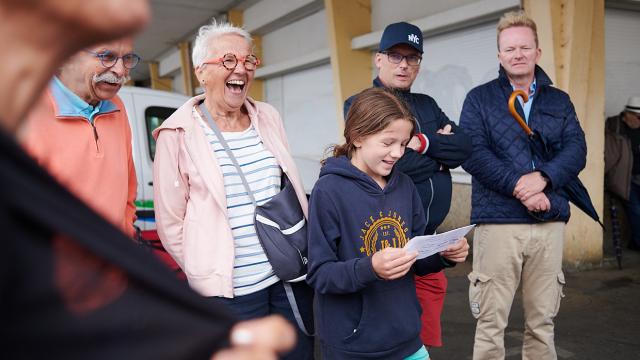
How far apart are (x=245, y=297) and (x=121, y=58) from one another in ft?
3.56

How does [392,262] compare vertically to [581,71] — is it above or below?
below

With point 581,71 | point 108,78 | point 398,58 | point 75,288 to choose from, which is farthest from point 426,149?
point 581,71

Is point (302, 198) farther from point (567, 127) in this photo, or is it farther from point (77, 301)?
point (77, 301)

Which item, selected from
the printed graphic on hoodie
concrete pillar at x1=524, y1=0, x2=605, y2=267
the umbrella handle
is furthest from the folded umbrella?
concrete pillar at x1=524, y1=0, x2=605, y2=267

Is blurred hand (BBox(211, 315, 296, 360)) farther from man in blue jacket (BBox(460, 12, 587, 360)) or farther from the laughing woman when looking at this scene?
man in blue jacket (BBox(460, 12, 587, 360))

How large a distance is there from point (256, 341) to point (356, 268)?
4.18ft

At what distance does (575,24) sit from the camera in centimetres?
531

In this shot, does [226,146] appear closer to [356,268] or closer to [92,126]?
[92,126]

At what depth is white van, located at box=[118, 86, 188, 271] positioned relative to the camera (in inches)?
193

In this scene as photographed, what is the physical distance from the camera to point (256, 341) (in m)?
0.67

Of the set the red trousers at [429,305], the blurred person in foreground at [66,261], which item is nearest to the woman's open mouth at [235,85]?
the red trousers at [429,305]

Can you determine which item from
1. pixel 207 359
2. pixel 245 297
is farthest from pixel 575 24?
pixel 207 359

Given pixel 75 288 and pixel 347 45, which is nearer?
pixel 75 288

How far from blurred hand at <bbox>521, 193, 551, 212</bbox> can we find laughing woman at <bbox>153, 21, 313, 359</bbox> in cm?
124
